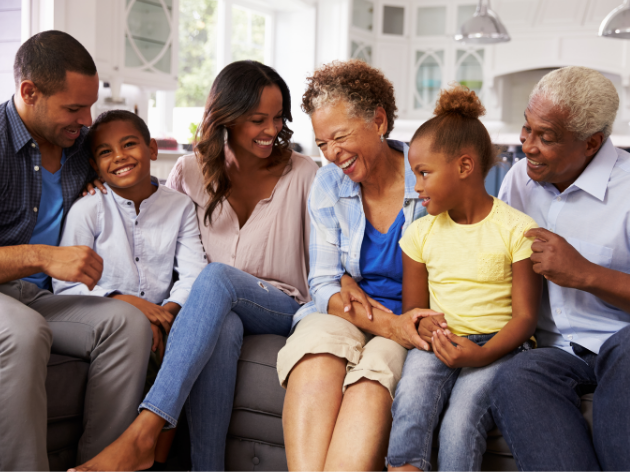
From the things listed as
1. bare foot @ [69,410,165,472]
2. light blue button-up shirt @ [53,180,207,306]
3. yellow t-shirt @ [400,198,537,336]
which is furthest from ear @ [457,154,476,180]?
bare foot @ [69,410,165,472]

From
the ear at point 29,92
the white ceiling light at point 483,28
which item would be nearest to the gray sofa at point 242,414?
the ear at point 29,92

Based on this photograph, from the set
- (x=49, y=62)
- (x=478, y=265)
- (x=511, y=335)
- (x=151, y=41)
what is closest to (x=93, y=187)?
(x=49, y=62)

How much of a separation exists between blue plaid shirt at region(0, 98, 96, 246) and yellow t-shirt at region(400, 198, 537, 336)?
1123 mm

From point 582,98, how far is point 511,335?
61cm

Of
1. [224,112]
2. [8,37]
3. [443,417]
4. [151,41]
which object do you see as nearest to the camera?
[443,417]

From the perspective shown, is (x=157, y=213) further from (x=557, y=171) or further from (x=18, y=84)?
(x=557, y=171)

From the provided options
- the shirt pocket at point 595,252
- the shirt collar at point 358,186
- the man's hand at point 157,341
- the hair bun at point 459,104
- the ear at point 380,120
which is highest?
the hair bun at point 459,104

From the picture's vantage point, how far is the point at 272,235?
196 cm

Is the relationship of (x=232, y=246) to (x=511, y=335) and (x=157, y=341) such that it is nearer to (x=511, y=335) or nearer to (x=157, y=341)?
(x=157, y=341)

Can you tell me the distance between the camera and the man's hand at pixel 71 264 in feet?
4.93

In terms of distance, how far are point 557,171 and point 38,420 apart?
54.9 inches

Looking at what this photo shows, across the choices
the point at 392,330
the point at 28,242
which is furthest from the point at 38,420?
the point at 392,330

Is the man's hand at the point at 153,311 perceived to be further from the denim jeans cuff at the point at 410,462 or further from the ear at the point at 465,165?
the ear at the point at 465,165

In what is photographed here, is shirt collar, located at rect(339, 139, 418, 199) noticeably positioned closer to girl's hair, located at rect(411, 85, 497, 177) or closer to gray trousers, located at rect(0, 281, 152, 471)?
girl's hair, located at rect(411, 85, 497, 177)
